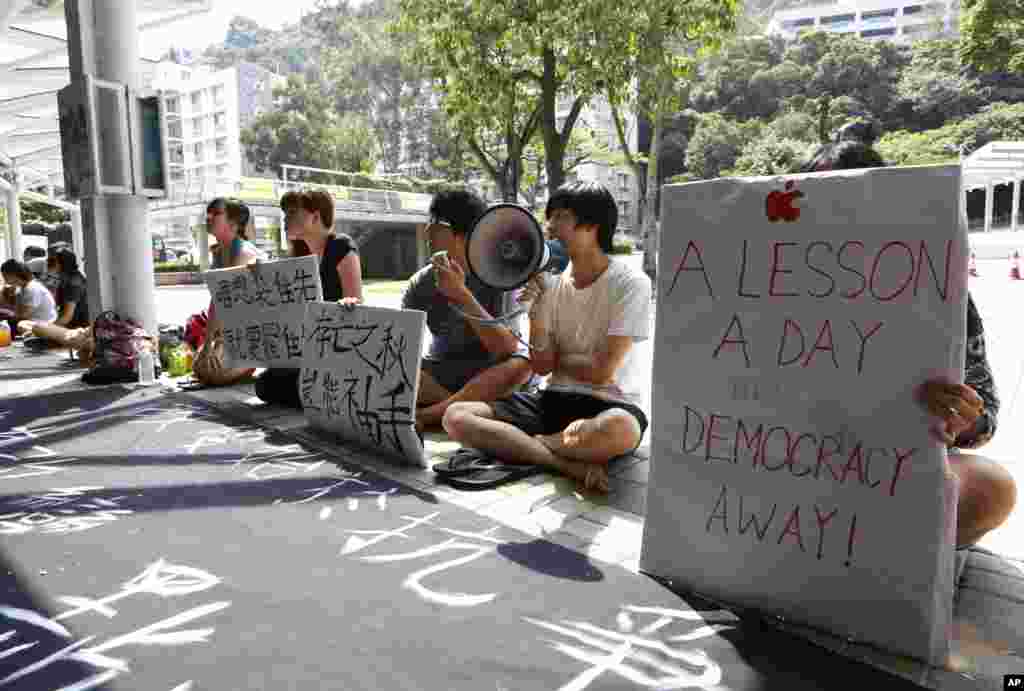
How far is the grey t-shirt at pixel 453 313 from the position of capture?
414 cm

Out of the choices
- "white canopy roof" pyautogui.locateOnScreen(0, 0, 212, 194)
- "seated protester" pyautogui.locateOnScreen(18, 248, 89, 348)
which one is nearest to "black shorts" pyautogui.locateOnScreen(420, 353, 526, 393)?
"white canopy roof" pyautogui.locateOnScreen(0, 0, 212, 194)

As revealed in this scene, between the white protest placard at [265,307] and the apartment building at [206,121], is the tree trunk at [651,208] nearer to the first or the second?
the white protest placard at [265,307]

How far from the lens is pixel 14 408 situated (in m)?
4.91

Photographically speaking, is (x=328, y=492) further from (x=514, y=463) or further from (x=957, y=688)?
(x=957, y=688)

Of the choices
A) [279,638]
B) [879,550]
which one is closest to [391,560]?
[279,638]

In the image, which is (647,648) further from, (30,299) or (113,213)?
(30,299)

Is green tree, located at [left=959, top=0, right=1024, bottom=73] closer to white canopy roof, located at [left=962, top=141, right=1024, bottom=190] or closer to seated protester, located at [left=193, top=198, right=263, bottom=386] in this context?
seated protester, located at [left=193, top=198, right=263, bottom=386]

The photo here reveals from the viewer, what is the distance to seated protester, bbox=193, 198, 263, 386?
5.32m

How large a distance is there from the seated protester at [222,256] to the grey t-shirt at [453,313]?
1714mm

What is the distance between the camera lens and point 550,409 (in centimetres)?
346

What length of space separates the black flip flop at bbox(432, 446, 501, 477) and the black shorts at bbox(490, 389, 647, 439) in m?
0.24

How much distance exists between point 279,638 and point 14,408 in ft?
13.2

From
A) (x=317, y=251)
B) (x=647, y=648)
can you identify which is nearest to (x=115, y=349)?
(x=317, y=251)

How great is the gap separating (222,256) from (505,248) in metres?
3.10
